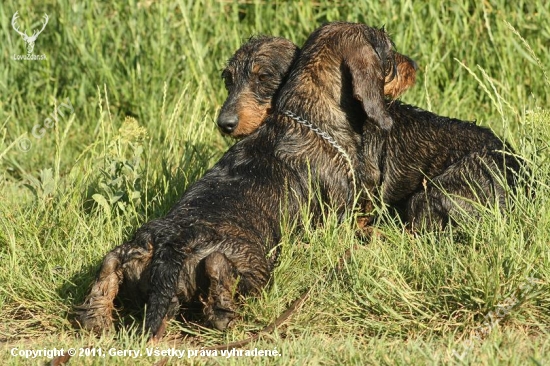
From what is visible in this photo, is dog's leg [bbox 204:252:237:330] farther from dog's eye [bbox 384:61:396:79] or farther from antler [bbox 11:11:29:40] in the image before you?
antler [bbox 11:11:29:40]

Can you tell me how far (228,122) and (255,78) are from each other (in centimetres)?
43

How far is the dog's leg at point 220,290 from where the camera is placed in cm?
465

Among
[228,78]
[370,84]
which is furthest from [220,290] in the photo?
[228,78]

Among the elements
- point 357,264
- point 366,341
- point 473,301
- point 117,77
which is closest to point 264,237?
point 357,264

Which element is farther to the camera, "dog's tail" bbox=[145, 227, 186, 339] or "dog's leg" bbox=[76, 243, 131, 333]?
"dog's leg" bbox=[76, 243, 131, 333]

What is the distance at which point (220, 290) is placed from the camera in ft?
15.4

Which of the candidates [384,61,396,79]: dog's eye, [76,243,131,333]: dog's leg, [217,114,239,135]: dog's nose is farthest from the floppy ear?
[76,243,131,333]: dog's leg

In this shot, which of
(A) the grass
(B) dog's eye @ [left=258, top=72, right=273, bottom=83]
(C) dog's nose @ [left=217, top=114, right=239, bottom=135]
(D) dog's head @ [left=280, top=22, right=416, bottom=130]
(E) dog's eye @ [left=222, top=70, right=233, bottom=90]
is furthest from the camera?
(E) dog's eye @ [left=222, top=70, right=233, bottom=90]

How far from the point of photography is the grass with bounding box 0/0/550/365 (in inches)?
188

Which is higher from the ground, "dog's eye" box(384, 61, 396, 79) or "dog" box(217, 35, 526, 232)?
"dog's eye" box(384, 61, 396, 79)

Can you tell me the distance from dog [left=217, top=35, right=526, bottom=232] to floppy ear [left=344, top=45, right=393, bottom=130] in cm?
4

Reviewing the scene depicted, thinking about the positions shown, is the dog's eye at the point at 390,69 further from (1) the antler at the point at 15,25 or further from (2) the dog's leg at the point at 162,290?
(1) the antler at the point at 15,25

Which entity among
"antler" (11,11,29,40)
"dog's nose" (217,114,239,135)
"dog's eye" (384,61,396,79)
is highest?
"dog's eye" (384,61,396,79)

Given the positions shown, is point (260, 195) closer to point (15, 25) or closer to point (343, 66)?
point (343, 66)
